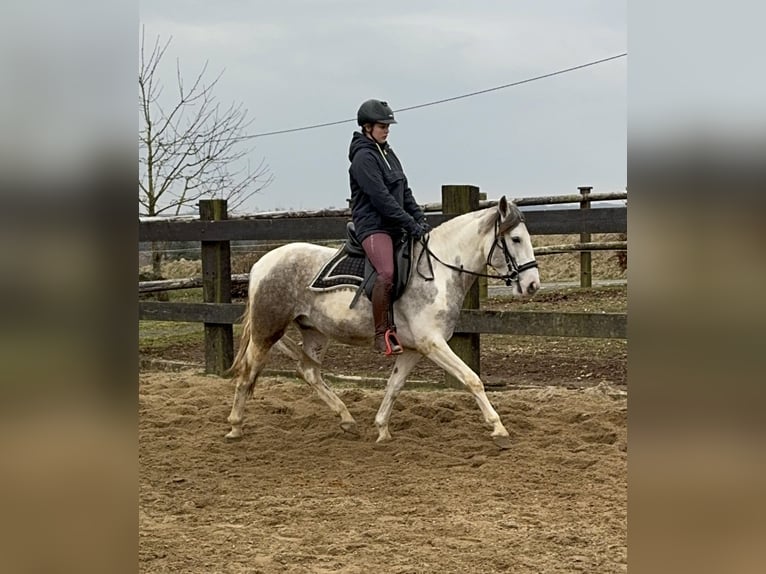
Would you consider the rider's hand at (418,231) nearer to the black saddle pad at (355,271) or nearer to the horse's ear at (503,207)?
the black saddle pad at (355,271)

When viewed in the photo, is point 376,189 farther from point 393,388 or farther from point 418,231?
point 393,388

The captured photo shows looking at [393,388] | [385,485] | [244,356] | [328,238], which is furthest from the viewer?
[328,238]

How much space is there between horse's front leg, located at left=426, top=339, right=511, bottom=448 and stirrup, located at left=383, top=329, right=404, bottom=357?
0.63 ft

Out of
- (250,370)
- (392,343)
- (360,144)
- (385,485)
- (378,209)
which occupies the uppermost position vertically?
(360,144)

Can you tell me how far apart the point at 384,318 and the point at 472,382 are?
679 mm

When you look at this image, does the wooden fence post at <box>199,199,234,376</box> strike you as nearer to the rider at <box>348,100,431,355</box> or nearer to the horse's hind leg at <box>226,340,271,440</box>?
the horse's hind leg at <box>226,340,271,440</box>

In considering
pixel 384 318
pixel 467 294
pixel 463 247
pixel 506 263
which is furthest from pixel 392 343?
pixel 467 294

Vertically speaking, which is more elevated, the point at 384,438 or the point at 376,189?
the point at 376,189

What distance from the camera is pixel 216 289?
7.99 metres

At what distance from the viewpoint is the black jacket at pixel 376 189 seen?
5.28 metres

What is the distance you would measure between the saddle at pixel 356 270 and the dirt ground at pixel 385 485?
1.01 meters

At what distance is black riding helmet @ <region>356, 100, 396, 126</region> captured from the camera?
5336 millimetres

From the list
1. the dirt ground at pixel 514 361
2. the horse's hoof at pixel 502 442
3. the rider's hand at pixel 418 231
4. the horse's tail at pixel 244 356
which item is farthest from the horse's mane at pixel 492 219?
the dirt ground at pixel 514 361
